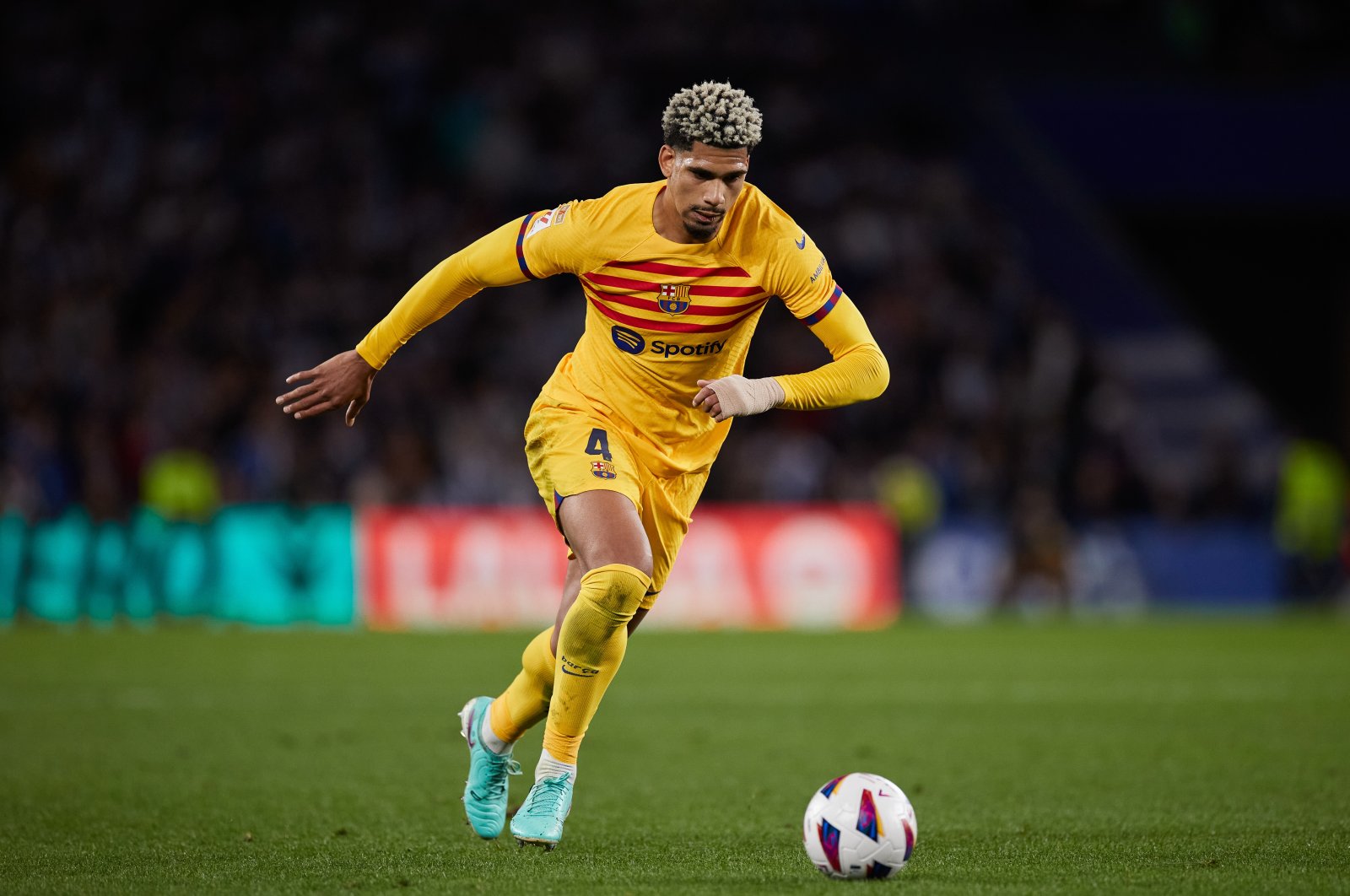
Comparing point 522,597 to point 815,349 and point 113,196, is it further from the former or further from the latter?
point 113,196

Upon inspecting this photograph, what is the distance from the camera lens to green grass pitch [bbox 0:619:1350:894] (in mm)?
5293

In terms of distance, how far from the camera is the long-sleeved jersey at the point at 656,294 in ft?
19.1

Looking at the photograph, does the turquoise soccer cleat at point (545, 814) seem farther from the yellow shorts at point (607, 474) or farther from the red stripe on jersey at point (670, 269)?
the red stripe on jersey at point (670, 269)

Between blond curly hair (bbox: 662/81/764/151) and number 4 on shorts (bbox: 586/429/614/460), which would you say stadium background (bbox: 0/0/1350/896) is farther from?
blond curly hair (bbox: 662/81/764/151)

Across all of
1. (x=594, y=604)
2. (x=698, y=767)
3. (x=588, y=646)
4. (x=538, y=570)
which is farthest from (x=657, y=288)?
(x=538, y=570)

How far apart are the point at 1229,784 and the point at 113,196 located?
16375 millimetres

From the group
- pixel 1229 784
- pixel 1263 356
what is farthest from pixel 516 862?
pixel 1263 356

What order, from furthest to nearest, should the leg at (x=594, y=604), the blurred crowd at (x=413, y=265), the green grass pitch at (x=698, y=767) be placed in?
1. the blurred crowd at (x=413, y=265)
2. the leg at (x=594, y=604)
3. the green grass pitch at (x=698, y=767)

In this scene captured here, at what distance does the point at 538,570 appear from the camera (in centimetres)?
1762

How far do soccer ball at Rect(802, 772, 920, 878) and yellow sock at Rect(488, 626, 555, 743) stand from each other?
48.8 inches

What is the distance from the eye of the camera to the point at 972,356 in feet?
69.5

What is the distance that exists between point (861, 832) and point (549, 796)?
1.12 metres

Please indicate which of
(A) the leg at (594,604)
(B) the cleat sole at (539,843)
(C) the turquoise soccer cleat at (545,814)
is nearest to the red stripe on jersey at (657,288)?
(A) the leg at (594,604)

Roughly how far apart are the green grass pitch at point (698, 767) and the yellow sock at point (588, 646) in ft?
1.29
